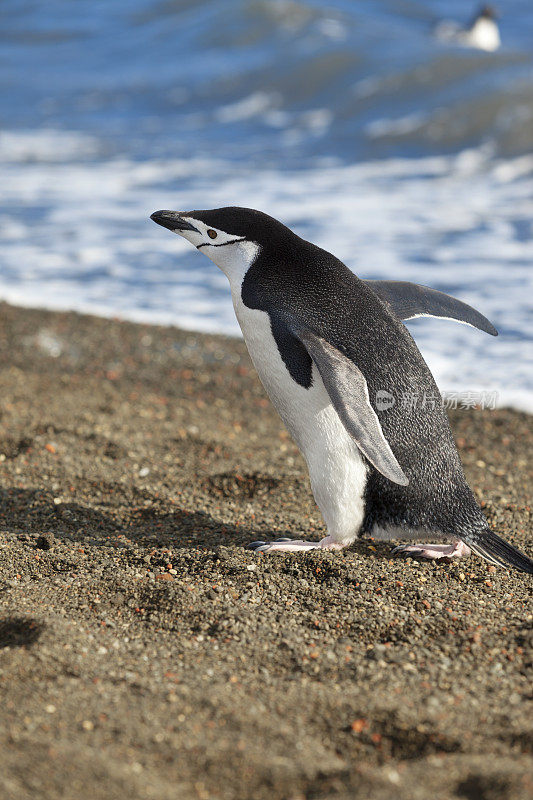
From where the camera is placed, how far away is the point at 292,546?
2.67 metres

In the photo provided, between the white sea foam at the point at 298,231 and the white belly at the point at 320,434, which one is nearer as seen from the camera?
the white belly at the point at 320,434

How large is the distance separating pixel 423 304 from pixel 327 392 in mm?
647

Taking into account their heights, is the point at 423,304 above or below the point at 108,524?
above

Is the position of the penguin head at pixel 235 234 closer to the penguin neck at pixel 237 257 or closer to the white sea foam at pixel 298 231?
the penguin neck at pixel 237 257

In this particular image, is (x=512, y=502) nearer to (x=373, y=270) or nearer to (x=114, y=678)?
(x=114, y=678)

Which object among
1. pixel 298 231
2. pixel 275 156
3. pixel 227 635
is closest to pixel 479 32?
pixel 275 156

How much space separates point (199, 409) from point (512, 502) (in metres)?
1.68

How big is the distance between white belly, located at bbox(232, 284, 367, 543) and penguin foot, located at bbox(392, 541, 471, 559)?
0.63 feet

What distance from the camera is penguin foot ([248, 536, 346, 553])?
8.70ft

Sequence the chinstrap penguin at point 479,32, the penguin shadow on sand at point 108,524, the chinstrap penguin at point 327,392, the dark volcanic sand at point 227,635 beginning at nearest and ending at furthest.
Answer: the dark volcanic sand at point 227,635 → the chinstrap penguin at point 327,392 → the penguin shadow on sand at point 108,524 → the chinstrap penguin at point 479,32

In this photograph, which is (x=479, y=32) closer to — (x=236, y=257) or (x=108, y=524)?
(x=236, y=257)

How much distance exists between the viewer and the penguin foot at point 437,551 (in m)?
2.67

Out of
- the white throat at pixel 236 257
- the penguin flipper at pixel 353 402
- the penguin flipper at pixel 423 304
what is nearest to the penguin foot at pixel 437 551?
the penguin flipper at pixel 353 402

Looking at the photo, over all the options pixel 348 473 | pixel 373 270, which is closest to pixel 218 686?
pixel 348 473
